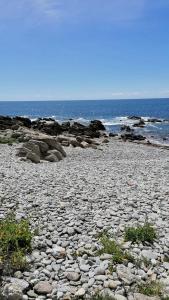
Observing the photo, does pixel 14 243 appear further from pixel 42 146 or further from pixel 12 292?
pixel 42 146

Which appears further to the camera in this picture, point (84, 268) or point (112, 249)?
point (112, 249)

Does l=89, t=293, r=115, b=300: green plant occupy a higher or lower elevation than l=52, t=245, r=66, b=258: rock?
lower

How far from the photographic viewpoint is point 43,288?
8234 millimetres

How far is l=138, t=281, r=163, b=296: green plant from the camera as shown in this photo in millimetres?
8164

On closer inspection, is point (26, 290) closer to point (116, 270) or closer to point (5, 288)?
point (5, 288)

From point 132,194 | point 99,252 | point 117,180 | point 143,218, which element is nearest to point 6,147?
point 117,180

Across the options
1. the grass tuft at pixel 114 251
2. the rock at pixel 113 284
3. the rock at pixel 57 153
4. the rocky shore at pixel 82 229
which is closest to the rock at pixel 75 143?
the rock at pixel 57 153

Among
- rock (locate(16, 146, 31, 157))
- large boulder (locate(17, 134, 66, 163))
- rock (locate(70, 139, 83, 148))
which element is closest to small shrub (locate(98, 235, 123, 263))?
large boulder (locate(17, 134, 66, 163))

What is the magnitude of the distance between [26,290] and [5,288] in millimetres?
430

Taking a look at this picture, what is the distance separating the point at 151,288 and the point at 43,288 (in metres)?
2.14

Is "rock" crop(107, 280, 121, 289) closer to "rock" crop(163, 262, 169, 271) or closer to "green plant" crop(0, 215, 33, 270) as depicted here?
"rock" crop(163, 262, 169, 271)

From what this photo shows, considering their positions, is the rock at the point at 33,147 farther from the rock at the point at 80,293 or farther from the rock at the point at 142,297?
the rock at the point at 142,297

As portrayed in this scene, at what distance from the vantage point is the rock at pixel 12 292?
7.79 metres

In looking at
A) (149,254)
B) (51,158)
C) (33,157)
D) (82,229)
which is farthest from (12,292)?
(51,158)
